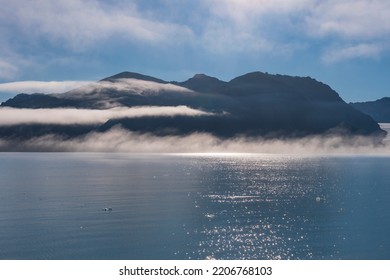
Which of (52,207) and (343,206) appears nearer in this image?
(52,207)

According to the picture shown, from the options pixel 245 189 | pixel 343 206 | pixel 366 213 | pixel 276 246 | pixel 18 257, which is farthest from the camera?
pixel 245 189

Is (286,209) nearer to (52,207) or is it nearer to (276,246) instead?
(276,246)

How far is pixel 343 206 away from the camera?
11325 centimetres

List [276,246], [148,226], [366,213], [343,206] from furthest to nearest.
→ [343,206] < [366,213] < [148,226] < [276,246]

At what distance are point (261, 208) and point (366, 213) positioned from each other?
925 inches

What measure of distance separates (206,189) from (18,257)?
309 ft

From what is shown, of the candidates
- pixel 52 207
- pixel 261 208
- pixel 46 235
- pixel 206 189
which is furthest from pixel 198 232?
pixel 206 189

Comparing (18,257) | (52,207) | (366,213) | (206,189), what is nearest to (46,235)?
(18,257)

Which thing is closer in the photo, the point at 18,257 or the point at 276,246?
the point at 18,257

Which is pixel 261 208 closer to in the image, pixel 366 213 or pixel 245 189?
pixel 366 213
